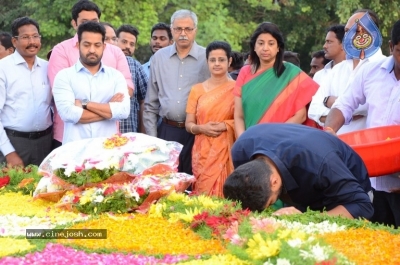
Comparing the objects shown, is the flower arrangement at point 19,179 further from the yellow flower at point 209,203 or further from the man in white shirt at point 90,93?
the yellow flower at point 209,203

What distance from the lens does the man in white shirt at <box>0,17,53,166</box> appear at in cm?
765

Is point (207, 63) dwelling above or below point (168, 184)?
above

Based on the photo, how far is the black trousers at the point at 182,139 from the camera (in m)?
7.98

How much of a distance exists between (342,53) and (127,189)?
12.3ft

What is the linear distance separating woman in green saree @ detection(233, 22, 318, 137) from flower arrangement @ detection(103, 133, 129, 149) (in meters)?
1.55

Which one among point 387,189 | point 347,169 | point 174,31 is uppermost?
point 174,31

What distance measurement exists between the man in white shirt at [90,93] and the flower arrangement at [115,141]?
85cm

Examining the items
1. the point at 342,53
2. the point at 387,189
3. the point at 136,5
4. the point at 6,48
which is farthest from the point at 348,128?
the point at 136,5

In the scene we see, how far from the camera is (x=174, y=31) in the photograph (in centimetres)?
808

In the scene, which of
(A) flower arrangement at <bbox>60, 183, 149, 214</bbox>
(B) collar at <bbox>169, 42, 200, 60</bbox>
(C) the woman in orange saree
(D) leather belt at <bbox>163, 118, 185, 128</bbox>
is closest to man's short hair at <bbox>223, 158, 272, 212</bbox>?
(A) flower arrangement at <bbox>60, 183, 149, 214</bbox>

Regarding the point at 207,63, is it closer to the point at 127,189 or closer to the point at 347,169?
the point at 127,189

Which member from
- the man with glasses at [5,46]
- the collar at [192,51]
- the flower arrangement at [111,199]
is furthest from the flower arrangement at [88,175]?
the man with glasses at [5,46]

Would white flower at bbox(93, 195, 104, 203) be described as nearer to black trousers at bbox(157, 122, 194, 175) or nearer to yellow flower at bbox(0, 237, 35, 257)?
yellow flower at bbox(0, 237, 35, 257)

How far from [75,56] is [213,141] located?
1547mm
